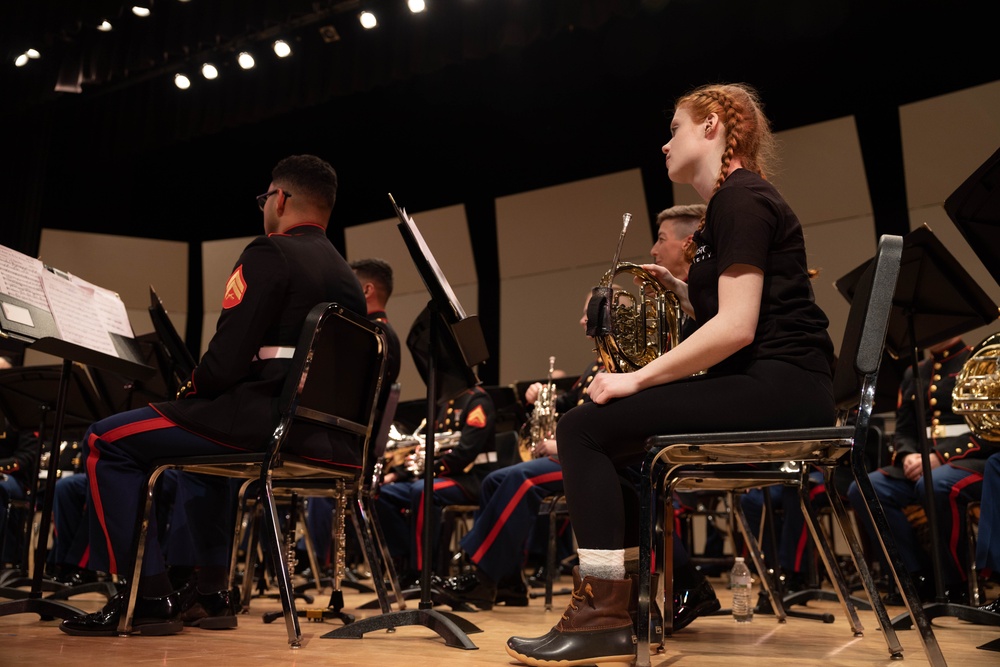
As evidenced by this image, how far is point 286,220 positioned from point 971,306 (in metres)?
2.59

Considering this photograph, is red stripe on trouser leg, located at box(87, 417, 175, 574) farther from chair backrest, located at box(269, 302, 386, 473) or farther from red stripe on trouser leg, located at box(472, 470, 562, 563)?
red stripe on trouser leg, located at box(472, 470, 562, 563)

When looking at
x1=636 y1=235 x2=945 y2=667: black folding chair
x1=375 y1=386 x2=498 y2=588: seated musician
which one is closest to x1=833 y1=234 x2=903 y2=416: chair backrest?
x1=636 y1=235 x2=945 y2=667: black folding chair

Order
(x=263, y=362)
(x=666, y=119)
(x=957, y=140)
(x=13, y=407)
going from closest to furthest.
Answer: (x=263, y=362)
(x=13, y=407)
(x=957, y=140)
(x=666, y=119)

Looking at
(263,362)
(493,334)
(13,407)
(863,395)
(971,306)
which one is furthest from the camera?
(493,334)

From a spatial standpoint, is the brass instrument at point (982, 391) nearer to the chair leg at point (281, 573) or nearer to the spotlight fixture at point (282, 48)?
the chair leg at point (281, 573)

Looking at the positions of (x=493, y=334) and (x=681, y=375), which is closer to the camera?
Answer: (x=681, y=375)

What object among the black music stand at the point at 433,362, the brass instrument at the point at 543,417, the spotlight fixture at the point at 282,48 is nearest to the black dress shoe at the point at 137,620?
the black music stand at the point at 433,362

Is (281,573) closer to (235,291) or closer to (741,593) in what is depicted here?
(235,291)

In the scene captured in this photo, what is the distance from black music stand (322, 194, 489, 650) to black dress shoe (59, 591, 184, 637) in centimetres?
44

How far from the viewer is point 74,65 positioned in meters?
7.02

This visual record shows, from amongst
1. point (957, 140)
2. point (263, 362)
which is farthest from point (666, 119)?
point (263, 362)

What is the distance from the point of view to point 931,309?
→ 3.37 metres

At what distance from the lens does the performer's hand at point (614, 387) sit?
1.92m

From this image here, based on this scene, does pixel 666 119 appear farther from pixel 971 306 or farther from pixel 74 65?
pixel 74 65
